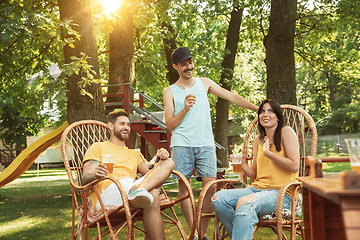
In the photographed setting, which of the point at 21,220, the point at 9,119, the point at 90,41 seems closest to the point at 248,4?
the point at 90,41

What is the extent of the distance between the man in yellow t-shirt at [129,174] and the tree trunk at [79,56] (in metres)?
2.97

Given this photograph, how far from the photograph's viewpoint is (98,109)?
6.40 metres

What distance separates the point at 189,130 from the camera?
3.28m

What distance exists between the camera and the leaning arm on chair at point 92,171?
279 cm

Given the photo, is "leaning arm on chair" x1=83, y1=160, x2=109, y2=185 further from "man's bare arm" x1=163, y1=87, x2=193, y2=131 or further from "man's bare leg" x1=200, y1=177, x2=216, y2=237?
"man's bare leg" x1=200, y1=177, x2=216, y2=237

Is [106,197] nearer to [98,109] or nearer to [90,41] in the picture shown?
[98,109]

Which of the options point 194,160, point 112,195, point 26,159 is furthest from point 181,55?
point 26,159

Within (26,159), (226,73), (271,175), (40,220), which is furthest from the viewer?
(226,73)

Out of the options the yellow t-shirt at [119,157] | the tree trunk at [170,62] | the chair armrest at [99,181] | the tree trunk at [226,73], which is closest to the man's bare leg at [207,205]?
the yellow t-shirt at [119,157]

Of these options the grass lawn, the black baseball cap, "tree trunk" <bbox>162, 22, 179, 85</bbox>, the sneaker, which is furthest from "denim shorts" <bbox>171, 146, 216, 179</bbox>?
"tree trunk" <bbox>162, 22, 179, 85</bbox>

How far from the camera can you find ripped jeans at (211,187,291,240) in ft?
7.88

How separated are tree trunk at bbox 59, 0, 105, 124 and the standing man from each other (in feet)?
10.6

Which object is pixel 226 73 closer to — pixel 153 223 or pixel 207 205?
pixel 207 205

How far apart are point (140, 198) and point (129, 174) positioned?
2.52 ft
